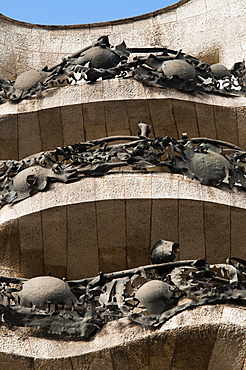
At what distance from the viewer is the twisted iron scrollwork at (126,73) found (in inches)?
742

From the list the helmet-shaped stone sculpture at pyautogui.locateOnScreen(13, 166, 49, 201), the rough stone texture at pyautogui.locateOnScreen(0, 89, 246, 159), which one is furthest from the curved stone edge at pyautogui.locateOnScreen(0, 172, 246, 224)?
the rough stone texture at pyautogui.locateOnScreen(0, 89, 246, 159)

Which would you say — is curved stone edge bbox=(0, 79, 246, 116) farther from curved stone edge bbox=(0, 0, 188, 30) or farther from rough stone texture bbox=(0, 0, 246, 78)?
curved stone edge bbox=(0, 0, 188, 30)

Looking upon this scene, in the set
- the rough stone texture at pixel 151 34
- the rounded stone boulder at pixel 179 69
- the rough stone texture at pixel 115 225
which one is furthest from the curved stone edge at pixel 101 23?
the rough stone texture at pixel 115 225

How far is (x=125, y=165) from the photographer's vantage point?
51.4ft

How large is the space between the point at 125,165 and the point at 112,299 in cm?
341

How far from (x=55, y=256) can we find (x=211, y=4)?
10153 mm

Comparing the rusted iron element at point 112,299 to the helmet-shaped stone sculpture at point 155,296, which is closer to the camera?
the rusted iron element at point 112,299

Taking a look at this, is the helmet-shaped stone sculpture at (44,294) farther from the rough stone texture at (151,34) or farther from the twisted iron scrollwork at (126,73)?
the rough stone texture at (151,34)

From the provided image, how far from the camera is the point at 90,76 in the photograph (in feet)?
61.9

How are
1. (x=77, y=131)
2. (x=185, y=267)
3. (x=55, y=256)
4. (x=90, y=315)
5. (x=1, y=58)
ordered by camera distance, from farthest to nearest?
(x=1, y=58) < (x=77, y=131) < (x=55, y=256) < (x=185, y=267) < (x=90, y=315)

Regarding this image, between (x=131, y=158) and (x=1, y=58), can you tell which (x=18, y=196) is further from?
(x=1, y=58)

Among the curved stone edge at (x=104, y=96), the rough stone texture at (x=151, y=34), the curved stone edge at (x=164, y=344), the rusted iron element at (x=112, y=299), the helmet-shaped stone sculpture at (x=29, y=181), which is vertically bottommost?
the curved stone edge at (x=164, y=344)

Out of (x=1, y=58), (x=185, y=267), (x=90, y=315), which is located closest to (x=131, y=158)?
(x=185, y=267)

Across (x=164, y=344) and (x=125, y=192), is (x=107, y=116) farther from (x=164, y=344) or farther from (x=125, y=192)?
(x=164, y=344)
